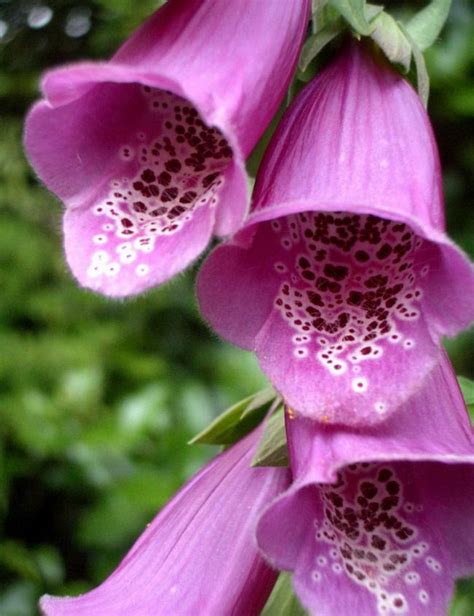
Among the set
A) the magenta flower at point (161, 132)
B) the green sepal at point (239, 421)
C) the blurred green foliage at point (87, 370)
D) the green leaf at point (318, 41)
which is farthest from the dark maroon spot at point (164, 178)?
the blurred green foliage at point (87, 370)

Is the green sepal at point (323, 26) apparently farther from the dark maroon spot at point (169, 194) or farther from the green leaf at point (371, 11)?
the dark maroon spot at point (169, 194)

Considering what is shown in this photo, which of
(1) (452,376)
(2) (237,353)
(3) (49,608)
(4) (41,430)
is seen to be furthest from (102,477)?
(1) (452,376)

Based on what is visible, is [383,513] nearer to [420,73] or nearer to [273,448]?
[273,448]

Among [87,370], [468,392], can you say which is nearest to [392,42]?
[468,392]

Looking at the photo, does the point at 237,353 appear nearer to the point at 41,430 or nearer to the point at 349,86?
the point at 41,430

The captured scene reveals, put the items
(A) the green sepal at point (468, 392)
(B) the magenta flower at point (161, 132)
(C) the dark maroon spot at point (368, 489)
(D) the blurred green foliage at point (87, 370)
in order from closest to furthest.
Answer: (B) the magenta flower at point (161, 132), (C) the dark maroon spot at point (368, 489), (A) the green sepal at point (468, 392), (D) the blurred green foliage at point (87, 370)
